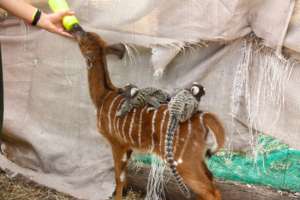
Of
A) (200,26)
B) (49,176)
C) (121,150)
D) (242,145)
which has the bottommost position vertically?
(49,176)

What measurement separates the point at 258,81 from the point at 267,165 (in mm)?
381

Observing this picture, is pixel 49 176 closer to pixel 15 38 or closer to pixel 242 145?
pixel 15 38

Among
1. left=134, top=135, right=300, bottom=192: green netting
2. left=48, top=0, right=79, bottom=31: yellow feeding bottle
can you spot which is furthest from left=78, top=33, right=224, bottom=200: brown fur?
left=134, top=135, right=300, bottom=192: green netting

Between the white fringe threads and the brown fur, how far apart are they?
369 mm

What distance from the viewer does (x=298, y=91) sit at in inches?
93.2

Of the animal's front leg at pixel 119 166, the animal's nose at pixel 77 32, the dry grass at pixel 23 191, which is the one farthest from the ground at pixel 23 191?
the animal's nose at pixel 77 32

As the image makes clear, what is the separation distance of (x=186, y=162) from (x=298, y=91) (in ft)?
1.93

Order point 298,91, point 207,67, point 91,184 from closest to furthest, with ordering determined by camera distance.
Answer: point 298,91 < point 207,67 < point 91,184

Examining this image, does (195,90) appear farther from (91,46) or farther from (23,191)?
(23,191)

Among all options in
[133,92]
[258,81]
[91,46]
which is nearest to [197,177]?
[133,92]

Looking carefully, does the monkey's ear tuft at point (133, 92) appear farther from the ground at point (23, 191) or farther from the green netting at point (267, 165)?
the ground at point (23, 191)

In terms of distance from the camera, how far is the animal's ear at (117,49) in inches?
Answer: 95.2

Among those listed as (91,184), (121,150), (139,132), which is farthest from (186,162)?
(91,184)

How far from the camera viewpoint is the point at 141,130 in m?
2.28
